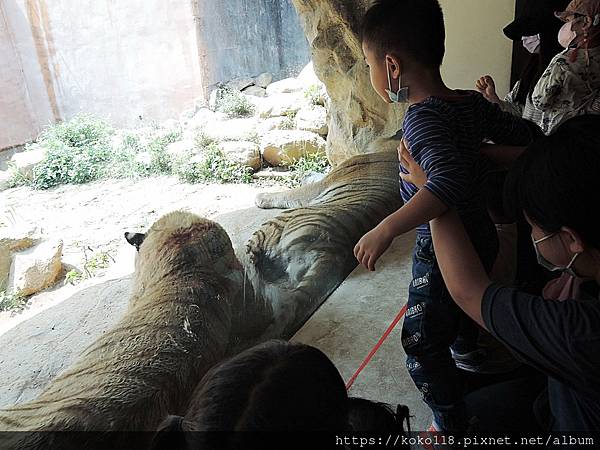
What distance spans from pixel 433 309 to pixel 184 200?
790 mm

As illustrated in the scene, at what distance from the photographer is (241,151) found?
2066 mm

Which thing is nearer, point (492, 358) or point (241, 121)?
point (492, 358)

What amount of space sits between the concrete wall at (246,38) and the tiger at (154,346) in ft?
1.73

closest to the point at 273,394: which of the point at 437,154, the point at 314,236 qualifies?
the point at 437,154

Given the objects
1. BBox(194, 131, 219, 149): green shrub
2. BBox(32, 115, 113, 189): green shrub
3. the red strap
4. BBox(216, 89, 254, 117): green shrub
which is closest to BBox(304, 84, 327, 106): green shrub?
BBox(216, 89, 254, 117): green shrub

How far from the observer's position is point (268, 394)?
613mm

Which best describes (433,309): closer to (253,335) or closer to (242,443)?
(253,335)

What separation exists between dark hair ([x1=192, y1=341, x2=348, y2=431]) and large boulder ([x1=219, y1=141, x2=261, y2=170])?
4.14 ft

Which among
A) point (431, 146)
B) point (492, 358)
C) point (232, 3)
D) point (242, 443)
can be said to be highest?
point (232, 3)

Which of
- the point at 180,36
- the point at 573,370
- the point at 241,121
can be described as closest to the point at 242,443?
the point at 573,370

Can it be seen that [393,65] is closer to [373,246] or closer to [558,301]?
[373,246]

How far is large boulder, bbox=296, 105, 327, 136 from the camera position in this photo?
13.0 ft

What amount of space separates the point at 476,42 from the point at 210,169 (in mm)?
2258

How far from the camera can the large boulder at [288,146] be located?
2770mm
